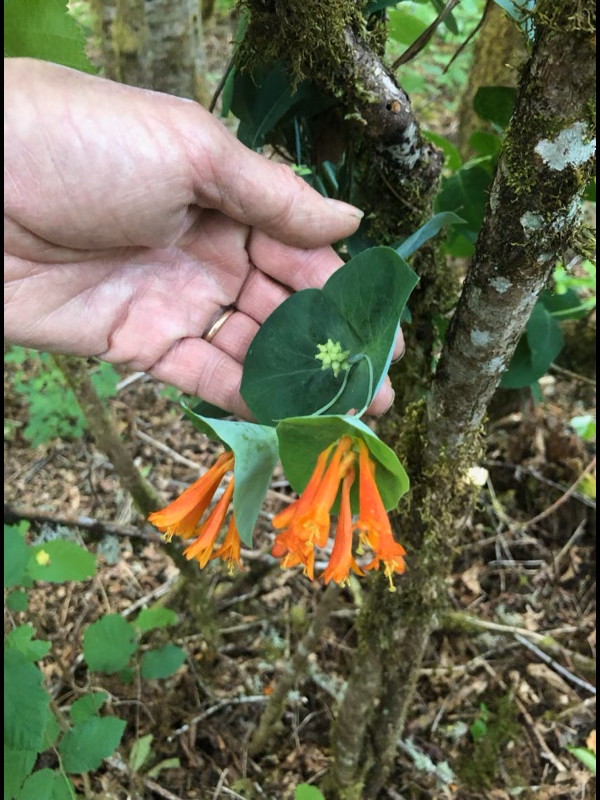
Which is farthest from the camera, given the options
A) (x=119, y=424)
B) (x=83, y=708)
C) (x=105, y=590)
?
(x=119, y=424)

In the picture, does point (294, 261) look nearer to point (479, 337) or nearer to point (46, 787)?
point (479, 337)

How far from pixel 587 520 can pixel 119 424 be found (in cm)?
196

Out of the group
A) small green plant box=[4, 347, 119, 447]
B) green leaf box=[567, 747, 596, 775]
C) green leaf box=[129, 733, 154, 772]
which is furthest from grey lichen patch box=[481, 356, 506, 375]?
small green plant box=[4, 347, 119, 447]

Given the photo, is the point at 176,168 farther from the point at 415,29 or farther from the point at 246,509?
the point at 415,29

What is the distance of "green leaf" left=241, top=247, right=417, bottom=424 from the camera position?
32.2 inches

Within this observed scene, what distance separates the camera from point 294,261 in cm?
111

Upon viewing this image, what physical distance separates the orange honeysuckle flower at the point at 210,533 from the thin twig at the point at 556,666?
1.60 m

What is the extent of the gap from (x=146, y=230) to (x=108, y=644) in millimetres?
1072

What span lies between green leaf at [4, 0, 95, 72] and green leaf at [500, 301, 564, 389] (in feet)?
3.29

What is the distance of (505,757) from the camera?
189 cm

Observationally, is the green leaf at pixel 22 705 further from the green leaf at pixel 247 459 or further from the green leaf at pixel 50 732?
the green leaf at pixel 247 459

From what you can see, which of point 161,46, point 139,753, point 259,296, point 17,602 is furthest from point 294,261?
point 161,46

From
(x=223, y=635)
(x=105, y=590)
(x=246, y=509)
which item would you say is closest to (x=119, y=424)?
(x=105, y=590)

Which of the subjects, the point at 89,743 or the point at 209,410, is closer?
the point at 209,410
